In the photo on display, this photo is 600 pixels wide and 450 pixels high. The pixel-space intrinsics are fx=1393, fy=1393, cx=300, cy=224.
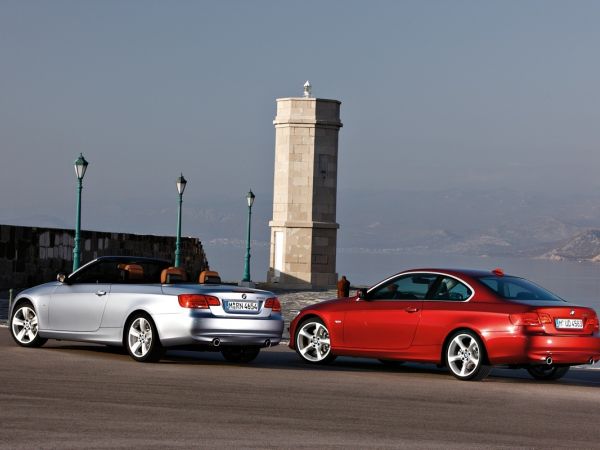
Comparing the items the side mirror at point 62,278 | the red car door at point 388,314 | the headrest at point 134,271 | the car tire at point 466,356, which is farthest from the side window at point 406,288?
the side mirror at point 62,278

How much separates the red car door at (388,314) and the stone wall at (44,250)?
1861 centimetres

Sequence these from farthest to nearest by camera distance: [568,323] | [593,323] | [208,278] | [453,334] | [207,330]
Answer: [208,278]
[207,330]
[453,334]
[593,323]
[568,323]

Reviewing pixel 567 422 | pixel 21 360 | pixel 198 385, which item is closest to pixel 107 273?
pixel 21 360

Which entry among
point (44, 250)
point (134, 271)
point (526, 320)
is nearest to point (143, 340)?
point (134, 271)

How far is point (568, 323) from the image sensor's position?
50.9ft

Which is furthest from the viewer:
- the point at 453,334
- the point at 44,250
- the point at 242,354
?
the point at 44,250

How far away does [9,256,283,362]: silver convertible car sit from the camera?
16.2 m

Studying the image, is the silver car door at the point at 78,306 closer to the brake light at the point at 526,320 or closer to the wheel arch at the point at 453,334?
the wheel arch at the point at 453,334

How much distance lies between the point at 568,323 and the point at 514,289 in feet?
3.02

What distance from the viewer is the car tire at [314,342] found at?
17422 mm

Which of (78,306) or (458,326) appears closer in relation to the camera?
(458,326)

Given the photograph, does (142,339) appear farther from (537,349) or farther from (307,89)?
(307,89)

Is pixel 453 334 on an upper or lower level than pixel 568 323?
lower

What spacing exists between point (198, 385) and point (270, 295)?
3.16 m
